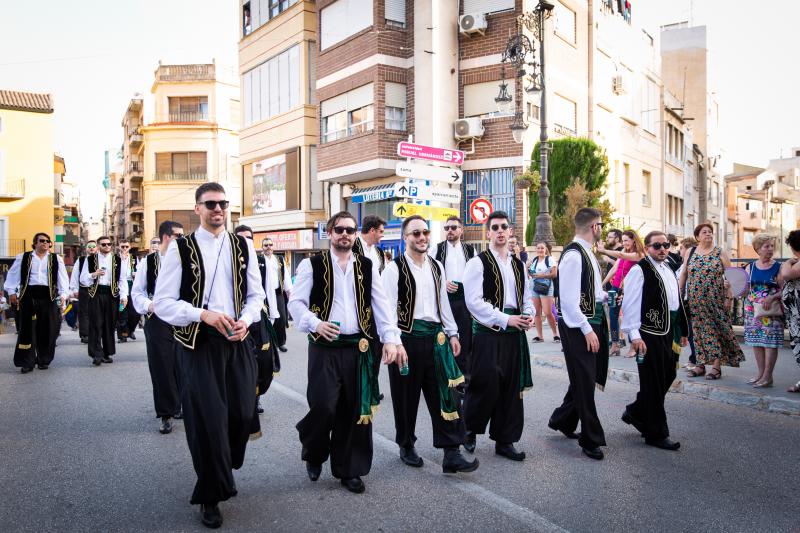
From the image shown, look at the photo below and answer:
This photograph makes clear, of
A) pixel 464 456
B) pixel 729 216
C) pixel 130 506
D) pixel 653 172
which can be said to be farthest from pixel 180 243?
pixel 729 216

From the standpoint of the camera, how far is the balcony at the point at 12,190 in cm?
4006

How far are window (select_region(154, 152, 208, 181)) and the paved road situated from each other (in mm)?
43006

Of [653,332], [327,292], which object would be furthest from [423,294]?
[653,332]

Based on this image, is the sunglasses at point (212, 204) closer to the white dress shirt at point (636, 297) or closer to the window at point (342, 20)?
the white dress shirt at point (636, 297)

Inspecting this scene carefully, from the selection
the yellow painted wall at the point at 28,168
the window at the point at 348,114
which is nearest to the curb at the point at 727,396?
the window at the point at 348,114

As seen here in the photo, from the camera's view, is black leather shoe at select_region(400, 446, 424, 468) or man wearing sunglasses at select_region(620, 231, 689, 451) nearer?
black leather shoe at select_region(400, 446, 424, 468)

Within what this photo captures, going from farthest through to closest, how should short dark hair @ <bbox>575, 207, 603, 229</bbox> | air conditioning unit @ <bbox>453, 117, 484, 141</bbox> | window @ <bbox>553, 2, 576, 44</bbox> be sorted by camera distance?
window @ <bbox>553, 2, 576, 44</bbox> < air conditioning unit @ <bbox>453, 117, 484, 141</bbox> < short dark hair @ <bbox>575, 207, 603, 229</bbox>

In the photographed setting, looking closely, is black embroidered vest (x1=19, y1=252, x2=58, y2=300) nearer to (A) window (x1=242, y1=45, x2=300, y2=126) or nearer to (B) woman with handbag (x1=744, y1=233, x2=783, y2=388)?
(B) woman with handbag (x1=744, y1=233, x2=783, y2=388)

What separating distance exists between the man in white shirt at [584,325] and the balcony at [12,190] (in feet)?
138

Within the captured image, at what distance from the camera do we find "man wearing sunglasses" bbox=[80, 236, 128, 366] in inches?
448

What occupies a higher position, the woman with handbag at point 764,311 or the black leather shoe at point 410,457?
the woman with handbag at point 764,311

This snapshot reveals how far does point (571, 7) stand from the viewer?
86.4 feet

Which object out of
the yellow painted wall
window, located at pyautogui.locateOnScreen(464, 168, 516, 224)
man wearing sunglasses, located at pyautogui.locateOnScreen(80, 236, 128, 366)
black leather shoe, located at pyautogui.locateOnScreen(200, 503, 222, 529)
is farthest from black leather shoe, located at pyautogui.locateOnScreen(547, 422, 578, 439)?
the yellow painted wall

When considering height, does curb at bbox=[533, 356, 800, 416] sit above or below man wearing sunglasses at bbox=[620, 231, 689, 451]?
below
